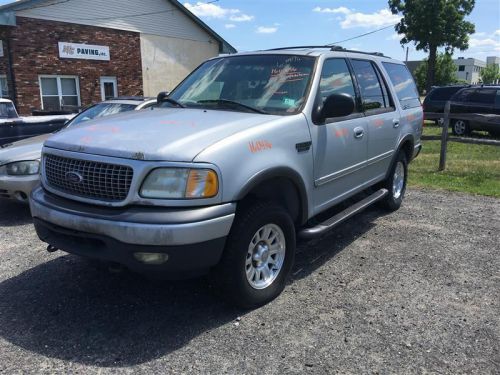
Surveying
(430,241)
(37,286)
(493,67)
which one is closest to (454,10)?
(430,241)

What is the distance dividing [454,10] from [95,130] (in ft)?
147

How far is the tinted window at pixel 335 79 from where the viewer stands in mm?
4391

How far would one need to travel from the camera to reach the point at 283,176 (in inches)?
145

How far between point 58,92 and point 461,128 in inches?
631

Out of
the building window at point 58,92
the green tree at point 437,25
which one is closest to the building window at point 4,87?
the building window at point 58,92

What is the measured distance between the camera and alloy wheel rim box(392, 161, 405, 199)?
6.35 meters

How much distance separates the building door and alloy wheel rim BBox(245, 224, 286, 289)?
19.7 meters

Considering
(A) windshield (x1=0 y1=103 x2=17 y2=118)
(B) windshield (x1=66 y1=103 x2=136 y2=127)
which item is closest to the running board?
(B) windshield (x1=66 y1=103 x2=136 y2=127)

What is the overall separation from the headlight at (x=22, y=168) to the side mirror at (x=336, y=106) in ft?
12.2

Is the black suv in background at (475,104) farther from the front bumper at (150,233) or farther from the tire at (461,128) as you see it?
the front bumper at (150,233)

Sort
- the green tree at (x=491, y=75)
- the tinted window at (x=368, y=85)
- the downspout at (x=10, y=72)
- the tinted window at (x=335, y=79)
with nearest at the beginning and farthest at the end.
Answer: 1. the tinted window at (x=335, y=79)
2. the tinted window at (x=368, y=85)
3. the downspout at (x=10, y=72)
4. the green tree at (x=491, y=75)

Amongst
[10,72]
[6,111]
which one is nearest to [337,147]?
[6,111]

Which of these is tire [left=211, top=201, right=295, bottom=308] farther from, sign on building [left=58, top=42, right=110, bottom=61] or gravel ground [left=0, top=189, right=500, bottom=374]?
sign on building [left=58, top=42, right=110, bottom=61]

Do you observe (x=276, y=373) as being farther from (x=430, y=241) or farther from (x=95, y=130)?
(x=430, y=241)
